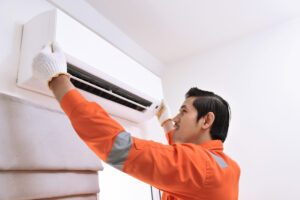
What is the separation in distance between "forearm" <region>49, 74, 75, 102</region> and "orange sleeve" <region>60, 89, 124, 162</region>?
0.04 m

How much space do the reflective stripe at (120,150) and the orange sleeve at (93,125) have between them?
0.04ft

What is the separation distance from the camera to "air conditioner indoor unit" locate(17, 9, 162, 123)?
47.6 inches

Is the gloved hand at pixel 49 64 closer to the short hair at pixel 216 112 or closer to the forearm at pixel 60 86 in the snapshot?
the forearm at pixel 60 86

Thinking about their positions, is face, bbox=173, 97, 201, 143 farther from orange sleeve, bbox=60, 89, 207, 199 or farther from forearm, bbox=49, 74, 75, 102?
forearm, bbox=49, 74, 75, 102

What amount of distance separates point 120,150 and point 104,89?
2.47 ft

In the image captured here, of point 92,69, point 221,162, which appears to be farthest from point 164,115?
point 221,162

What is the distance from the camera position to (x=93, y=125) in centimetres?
77

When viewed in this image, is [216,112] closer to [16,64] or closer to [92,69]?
[92,69]

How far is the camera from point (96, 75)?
1379 mm

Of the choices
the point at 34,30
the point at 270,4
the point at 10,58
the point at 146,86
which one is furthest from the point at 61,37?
the point at 270,4

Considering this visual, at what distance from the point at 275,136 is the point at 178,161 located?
1.38 m

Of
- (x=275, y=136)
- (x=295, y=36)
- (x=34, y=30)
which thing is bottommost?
(x=275, y=136)

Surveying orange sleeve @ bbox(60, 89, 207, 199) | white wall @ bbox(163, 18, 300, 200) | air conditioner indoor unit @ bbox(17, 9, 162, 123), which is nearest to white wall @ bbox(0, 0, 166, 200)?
air conditioner indoor unit @ bbox(17, 9, 162, 123)

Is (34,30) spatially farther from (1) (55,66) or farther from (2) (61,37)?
(1) (55,66)
